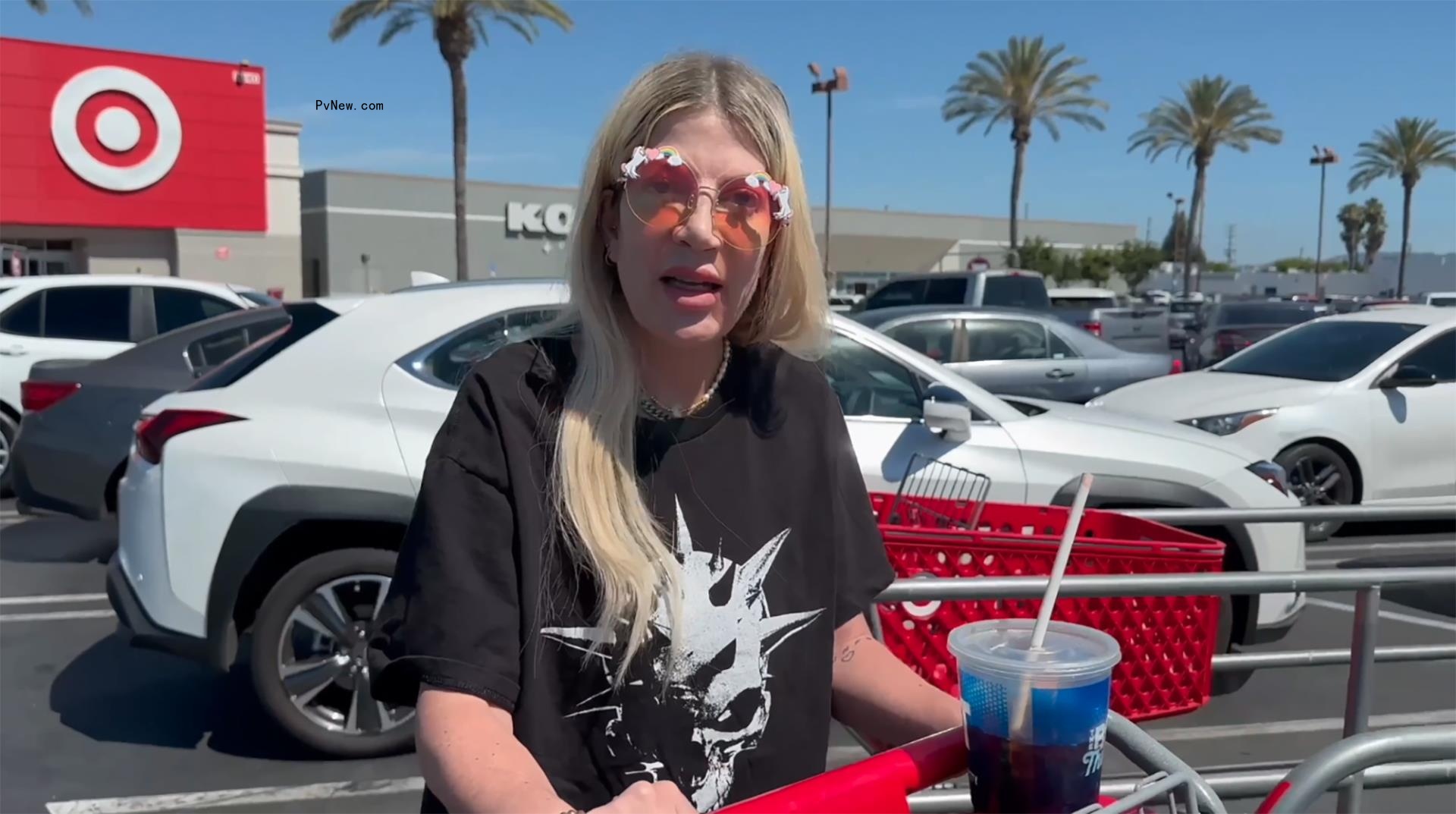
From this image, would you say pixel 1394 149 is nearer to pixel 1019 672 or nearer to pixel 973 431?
pixel 973 431

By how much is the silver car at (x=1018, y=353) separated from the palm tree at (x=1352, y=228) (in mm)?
90178

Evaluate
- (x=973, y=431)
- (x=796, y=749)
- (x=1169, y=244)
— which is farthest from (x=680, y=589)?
(x=1169, y=244)

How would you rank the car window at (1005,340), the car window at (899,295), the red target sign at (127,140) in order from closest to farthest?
the car window at (1005,340)
the car window at (899,295)
the red target sign at (127,140)

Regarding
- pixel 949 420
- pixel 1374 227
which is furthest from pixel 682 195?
pixel 1374 227

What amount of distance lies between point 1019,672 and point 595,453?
62 centimetres

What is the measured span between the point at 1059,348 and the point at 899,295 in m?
7.58

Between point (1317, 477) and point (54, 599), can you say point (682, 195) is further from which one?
point (1317, 477)

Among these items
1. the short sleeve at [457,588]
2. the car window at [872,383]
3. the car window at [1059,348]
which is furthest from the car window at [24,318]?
the short sleeve at [457,588]

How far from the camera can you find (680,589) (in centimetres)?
160

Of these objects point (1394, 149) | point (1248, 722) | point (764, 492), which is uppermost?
point (1394, 149)

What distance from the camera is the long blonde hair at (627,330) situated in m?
1.56

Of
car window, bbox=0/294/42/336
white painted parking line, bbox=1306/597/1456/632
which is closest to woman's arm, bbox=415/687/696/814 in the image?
white painted parking line, bbox=1306/597/1456/632

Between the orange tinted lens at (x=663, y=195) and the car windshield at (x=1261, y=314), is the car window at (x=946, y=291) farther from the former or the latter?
the orange tinted lens at (x=663, y=195)

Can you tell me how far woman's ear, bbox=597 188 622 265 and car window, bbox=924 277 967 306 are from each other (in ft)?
50.4
